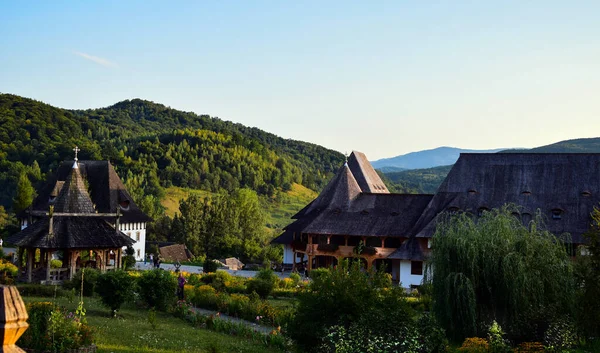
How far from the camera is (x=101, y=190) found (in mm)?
52719

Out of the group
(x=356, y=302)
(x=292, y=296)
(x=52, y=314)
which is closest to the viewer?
(x=52, y=314)

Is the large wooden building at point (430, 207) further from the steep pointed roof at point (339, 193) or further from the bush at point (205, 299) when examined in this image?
the bush at point (205, 299)

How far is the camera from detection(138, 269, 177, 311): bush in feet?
74.2

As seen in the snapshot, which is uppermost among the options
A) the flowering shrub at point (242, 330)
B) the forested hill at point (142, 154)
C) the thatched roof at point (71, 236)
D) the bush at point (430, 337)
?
the forested hill at point (142, 154)

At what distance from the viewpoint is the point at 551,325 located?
17.5 meters

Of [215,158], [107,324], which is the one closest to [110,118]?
[215,158]

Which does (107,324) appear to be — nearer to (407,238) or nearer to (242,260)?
(407,238)

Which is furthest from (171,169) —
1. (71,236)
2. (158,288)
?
(158,288)

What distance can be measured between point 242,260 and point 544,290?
37.9m

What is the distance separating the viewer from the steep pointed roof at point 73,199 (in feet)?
102

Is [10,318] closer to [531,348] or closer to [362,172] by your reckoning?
[531,348]

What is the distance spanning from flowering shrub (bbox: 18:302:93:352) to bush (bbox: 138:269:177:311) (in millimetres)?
8194

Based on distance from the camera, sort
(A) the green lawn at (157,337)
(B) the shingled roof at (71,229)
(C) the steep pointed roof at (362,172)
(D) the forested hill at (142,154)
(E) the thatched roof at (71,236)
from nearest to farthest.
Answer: (A) the green lawn at (157,337)
(E) the thatched roof at (71,236)
(B) the shingled roof at (71,229)
(C) the steep pointed roof at (362,172)
(D) the forested hill at (142,154)

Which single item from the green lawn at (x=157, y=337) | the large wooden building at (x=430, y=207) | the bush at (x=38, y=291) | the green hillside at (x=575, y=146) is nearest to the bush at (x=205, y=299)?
the green lawn at (x=157, y=337)
